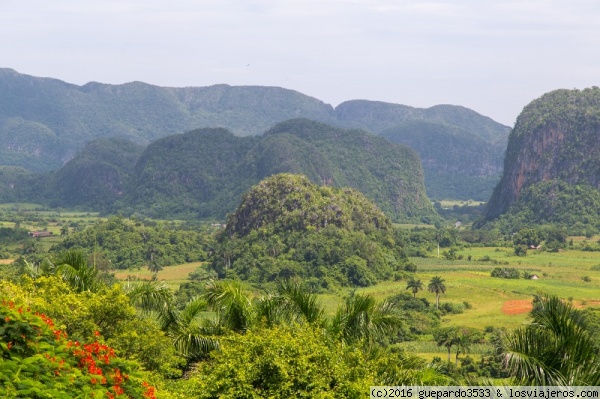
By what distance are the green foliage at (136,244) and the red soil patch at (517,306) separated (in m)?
41.8

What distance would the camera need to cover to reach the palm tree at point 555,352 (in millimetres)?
11773

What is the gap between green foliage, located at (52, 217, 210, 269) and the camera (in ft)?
320

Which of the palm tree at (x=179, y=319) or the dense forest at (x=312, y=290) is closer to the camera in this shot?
the dense forest at (x=312, y=290)

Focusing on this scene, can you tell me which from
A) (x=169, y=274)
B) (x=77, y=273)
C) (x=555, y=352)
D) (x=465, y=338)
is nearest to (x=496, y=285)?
(x=465, y=338)

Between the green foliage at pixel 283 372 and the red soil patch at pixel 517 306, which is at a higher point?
the green foliage at pixel 283 372

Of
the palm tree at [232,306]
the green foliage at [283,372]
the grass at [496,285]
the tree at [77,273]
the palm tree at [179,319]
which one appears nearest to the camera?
the green foliage at [283,372]

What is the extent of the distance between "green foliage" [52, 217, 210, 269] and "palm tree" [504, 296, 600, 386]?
82.6 m

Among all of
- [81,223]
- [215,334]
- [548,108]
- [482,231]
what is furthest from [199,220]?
[215,334]

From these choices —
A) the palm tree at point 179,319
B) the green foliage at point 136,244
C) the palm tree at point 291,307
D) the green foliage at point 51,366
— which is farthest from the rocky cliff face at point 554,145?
the green foliage at point 51,366

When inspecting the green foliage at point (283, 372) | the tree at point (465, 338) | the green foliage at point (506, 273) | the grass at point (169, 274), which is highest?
the green foliage at point (283, 372)

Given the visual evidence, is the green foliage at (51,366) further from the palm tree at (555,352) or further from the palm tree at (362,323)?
the palm tree at (555,352)

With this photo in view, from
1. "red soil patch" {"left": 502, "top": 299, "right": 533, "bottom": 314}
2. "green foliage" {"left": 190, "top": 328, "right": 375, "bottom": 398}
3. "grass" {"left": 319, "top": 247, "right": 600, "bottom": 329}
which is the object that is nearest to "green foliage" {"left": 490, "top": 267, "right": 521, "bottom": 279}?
"grass" {"left": 319, "top": 247, "right": 600, "bottom": 329}

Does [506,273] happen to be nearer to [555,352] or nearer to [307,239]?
[307,239]

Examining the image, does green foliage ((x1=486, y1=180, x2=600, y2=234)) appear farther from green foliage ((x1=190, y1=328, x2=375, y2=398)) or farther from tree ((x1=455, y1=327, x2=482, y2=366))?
green foliage ((x1=190, y1=328, x2=375, y2=398))
